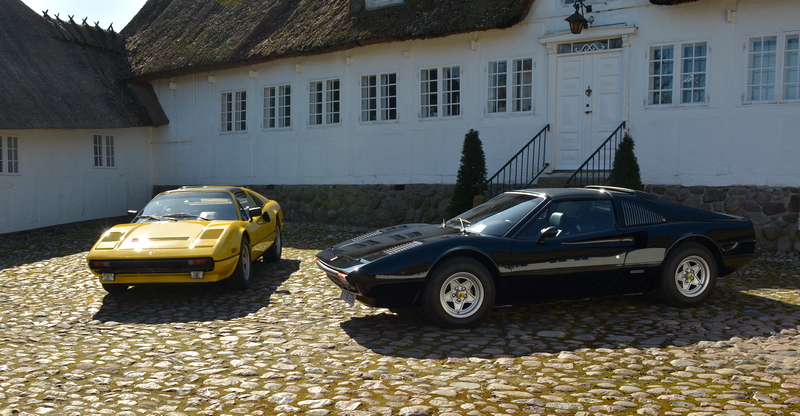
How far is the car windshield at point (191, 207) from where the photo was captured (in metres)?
10.2

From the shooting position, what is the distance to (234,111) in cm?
2027

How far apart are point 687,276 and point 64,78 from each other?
16515 mm

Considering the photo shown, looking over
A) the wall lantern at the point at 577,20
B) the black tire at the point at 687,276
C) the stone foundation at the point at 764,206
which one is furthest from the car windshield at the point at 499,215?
the wall lantern at the point at 577,20

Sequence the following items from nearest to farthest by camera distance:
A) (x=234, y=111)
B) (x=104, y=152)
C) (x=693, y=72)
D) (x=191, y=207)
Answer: (x=191, y=207) → (x=693, y=72) → (x=234, y=111) → (x=104, y=152)

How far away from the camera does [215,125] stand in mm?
20609

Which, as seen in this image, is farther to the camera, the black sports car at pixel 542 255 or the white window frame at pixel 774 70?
the white window frame at pixel 774 70

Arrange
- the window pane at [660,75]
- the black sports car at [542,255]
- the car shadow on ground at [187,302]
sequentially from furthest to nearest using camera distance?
the window pane at [660,75], the car shadow on ground at [187,302], the black sports car at [542,255]

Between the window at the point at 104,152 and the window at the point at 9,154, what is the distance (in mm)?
2619

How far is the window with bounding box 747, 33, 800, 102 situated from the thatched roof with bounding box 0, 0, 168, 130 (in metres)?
15.0

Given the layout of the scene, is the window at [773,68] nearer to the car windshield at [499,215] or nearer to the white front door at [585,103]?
the white front door at [585,103]

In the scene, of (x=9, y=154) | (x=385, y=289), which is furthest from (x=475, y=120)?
(x=9, y=154)

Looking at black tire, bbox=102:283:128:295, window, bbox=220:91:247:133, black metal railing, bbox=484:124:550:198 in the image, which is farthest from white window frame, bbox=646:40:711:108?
window, bbox=220:91:247:133

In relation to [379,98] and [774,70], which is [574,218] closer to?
[774,70]

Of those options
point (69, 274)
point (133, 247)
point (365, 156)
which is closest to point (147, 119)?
point (365, 156)
